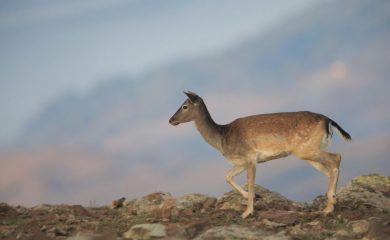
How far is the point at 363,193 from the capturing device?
73.5 feet

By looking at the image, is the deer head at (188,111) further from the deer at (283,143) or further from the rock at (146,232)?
the rock at (146,232)

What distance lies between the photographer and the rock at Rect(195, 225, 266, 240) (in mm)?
15547

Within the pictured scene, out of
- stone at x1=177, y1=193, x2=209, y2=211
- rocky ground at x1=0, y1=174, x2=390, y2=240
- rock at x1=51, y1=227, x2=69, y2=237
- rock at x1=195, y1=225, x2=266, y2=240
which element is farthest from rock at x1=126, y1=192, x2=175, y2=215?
rock at x1=195, y1=225, x2=266, y2=240

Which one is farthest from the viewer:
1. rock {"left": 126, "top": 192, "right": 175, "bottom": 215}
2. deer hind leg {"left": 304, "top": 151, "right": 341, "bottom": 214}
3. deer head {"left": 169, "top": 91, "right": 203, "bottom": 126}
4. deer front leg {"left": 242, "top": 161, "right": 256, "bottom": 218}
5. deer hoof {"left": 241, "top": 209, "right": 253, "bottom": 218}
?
rock {"left": 126, "top": 192, "right": 175, "bottom": 215}

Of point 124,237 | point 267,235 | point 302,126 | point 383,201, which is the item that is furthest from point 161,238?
point 383,201

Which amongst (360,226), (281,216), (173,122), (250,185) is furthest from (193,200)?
(360,226)

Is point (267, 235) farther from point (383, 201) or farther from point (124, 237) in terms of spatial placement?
point (383, 201)

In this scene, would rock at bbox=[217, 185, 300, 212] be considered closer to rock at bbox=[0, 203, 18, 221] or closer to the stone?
the stone

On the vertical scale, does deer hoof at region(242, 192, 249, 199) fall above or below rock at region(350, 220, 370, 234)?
above

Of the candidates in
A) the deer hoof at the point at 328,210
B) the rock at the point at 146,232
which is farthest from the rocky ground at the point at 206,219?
the deer hoof at the point at 328,210

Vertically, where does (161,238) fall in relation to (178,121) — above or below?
below

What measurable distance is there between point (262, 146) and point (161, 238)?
5.15 meters

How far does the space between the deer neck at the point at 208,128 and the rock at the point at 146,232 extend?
5.30 metres

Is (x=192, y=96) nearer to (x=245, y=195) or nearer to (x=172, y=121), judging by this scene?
(x=172, y=121)
